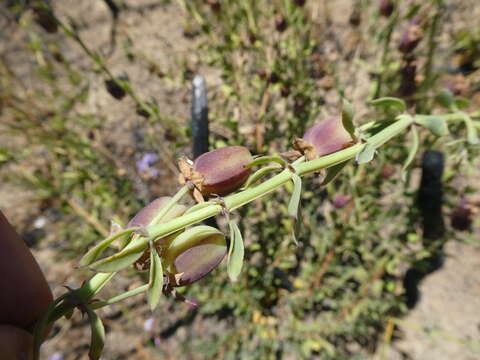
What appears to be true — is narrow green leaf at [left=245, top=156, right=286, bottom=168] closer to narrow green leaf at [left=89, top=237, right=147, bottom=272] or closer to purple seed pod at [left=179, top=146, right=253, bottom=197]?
purple seed pod at [left=179, top=146, right=253, bottom=197]

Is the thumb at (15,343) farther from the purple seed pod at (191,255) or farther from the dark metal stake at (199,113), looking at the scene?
the dark metal stake at (199,113)

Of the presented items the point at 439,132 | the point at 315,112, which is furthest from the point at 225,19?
the point at 439,132

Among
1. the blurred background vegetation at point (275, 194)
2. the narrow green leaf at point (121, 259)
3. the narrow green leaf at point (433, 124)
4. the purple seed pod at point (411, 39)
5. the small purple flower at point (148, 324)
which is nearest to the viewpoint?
the narrow green leaf at point (121, 259)

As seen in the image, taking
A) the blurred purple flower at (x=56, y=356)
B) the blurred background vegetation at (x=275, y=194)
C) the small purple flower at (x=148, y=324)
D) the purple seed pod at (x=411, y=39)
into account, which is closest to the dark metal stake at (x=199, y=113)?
the blurred background vegetation at (x=275, y=194)

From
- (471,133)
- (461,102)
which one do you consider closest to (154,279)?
(471,133)

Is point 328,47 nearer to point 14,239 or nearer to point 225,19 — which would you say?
point 225,19

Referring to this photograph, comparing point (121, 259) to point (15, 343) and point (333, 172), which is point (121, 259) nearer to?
point (15, 343)
